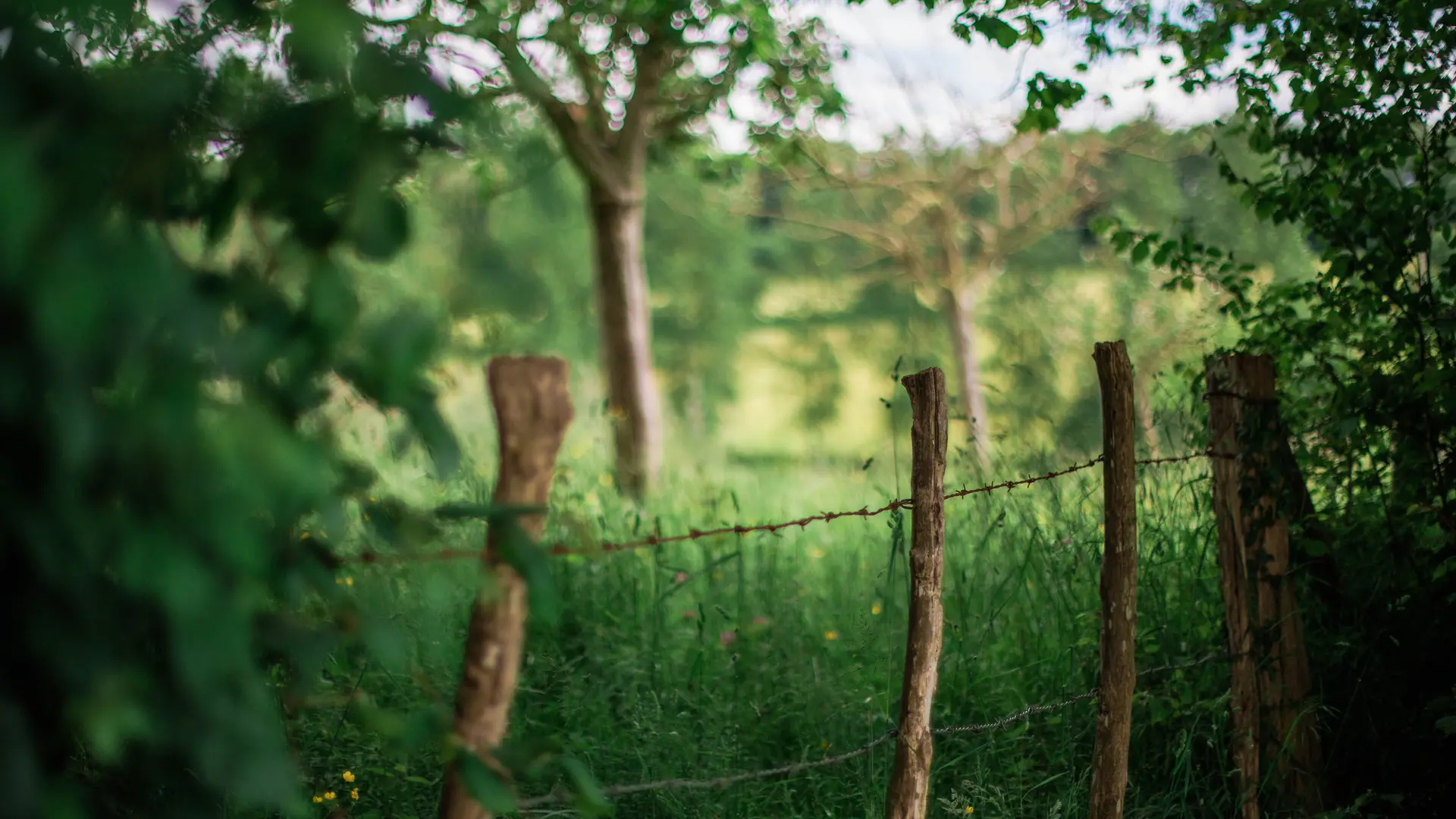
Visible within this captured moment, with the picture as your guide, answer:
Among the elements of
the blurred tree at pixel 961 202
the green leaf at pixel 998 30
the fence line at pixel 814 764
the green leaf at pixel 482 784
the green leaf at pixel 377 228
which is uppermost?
the blurred tree at pixel 961 202

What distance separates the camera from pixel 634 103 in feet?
31.9

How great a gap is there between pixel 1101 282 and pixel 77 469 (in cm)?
2611

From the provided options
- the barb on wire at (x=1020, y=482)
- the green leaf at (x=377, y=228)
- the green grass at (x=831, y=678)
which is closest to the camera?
the green leaf at (x=377, y=228)

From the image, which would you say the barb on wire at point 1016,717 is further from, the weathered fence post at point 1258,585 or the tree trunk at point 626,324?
the tree trunk at point 626,324

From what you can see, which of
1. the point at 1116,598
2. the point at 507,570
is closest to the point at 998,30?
the point at 1116,598

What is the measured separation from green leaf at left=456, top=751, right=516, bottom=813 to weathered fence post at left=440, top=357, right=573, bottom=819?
0.19 m

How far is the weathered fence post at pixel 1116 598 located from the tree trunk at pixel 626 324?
6774 millimetres

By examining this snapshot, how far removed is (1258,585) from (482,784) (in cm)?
304

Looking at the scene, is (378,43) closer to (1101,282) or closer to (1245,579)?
(1245,579)

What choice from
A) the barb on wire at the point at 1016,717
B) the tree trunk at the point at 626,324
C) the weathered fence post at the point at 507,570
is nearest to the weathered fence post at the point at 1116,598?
the barb on wire at the point at 1016,717

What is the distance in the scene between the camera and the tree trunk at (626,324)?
1009cm

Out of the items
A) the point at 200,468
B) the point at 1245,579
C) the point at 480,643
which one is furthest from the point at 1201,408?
the point at 200,468

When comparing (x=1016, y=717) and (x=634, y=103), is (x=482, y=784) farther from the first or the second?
(x=634, y=103)

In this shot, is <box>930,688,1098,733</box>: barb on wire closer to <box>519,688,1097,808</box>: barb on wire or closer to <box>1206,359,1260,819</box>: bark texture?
<box>519,688,1097,808</box>: barb on wire
